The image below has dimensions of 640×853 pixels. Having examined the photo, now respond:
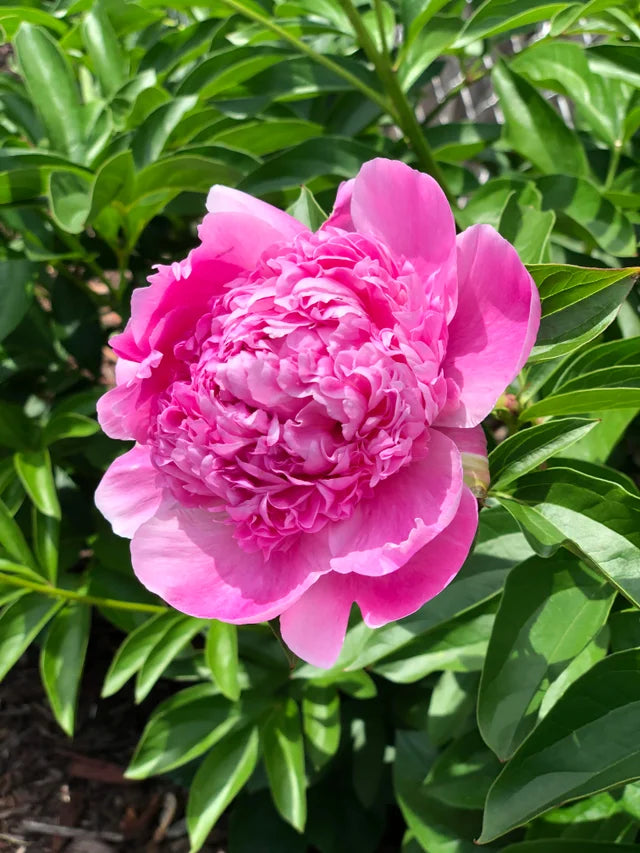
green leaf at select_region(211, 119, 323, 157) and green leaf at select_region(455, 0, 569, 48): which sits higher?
green leaf at select_region(455, 0, 569, 48)

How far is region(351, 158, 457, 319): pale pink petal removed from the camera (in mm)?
611

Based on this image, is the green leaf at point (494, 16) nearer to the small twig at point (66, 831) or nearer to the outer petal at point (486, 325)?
the outer petal at point (486, 325)

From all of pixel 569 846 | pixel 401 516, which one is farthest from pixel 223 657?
pixel 401 516

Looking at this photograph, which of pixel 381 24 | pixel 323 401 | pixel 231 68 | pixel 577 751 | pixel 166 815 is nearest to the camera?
pixel 323 401

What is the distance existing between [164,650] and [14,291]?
1.68ft

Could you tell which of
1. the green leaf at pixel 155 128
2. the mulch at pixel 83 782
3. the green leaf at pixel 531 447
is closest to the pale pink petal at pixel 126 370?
the green leaf at pixel 531 447

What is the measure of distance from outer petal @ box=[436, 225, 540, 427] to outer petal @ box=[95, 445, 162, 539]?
23 cm

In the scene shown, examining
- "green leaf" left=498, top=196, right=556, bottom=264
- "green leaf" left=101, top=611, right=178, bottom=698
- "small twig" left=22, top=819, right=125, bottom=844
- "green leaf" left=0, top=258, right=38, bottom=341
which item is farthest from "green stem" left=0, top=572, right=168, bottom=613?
"small twig" left=22, top=819, right=125, bottom=844

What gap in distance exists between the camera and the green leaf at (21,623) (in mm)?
1064

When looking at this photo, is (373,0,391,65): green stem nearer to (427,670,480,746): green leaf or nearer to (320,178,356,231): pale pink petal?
(320,178,356,231): pale pink petal

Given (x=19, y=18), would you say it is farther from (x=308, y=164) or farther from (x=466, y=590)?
(x=466, y=590)

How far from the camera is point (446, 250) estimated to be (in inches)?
24.2

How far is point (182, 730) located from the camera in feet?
4.02

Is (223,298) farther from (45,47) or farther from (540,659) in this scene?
(45,47)
